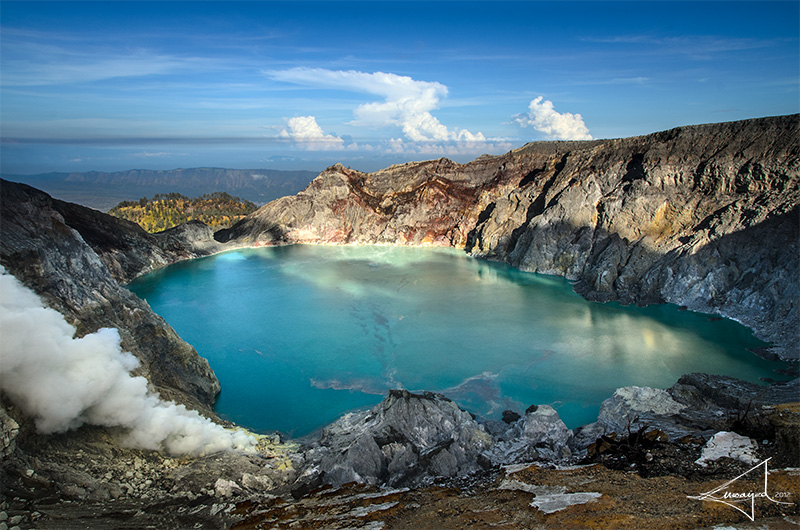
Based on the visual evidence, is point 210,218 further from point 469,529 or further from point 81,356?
point 469,529

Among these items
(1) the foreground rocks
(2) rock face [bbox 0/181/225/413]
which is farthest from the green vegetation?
(1) the foreground rocks

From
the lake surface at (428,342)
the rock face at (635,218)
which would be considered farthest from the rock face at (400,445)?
the rock face at (635,218)

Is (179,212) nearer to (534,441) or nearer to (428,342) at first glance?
(428,342)

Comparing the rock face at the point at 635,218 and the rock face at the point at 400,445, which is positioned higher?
the rock face at the point at 635,218

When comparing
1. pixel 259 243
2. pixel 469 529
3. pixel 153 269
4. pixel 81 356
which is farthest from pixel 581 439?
pixel 259 243

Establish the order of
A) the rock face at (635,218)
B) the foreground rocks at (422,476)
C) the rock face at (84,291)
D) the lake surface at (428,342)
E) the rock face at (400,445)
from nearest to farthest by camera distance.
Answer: the foreground rocks at (422,476) < the rock face at (400,445) < the rock face at (84,291) < the lake surface at (428,342) < the rock face at (635,218)

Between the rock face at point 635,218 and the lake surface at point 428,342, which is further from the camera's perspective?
the rock face at point 635,218

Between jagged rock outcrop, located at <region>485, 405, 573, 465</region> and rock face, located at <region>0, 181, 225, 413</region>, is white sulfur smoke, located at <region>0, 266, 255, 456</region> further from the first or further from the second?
jagged rock outcrop, located at <region>485, 405, 573, 465</region>

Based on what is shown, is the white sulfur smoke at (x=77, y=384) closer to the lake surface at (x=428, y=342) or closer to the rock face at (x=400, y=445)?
the rock face at (x=400, y=445)
